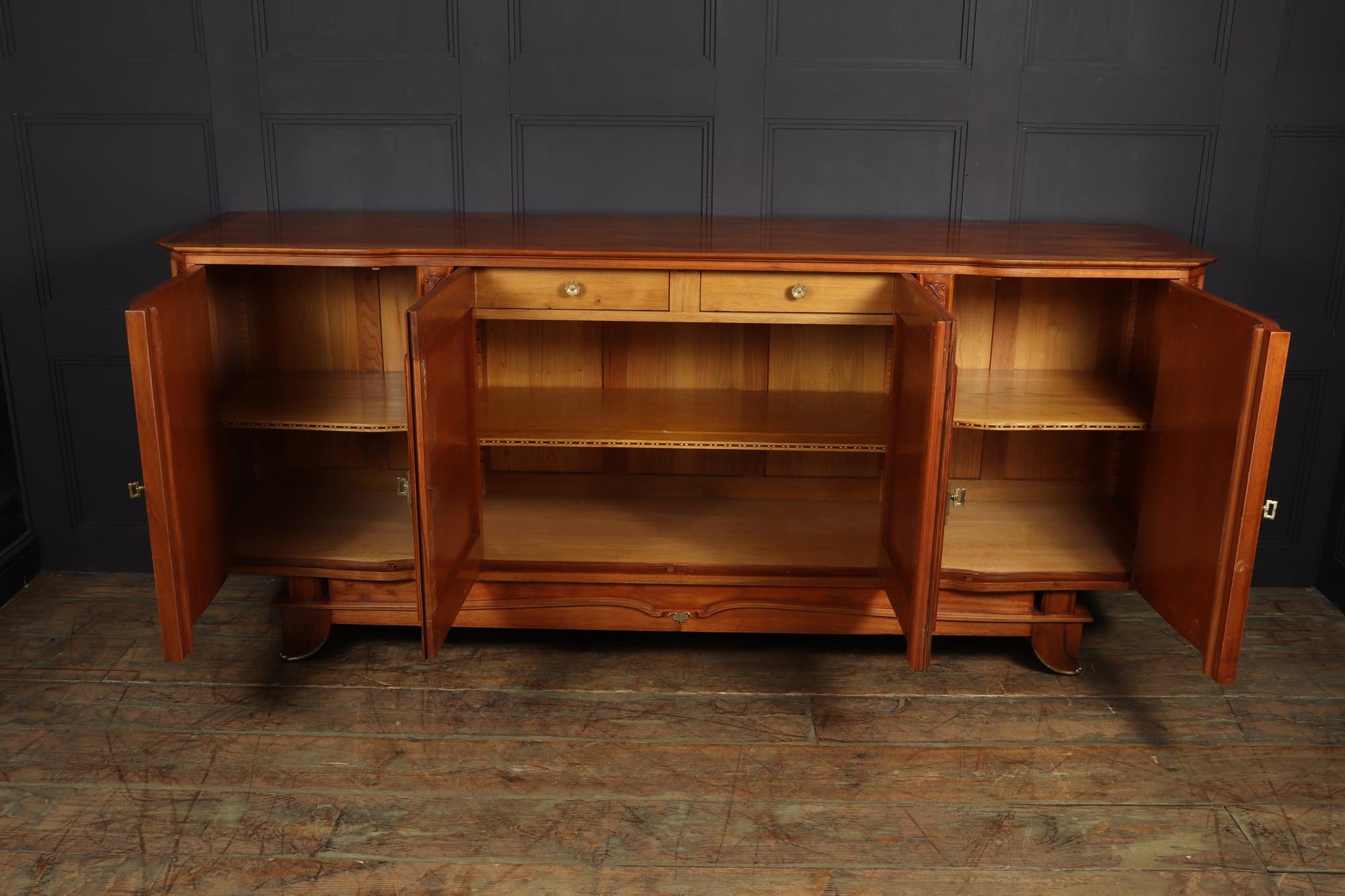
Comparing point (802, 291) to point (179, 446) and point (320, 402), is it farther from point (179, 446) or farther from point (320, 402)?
point (179, 446)

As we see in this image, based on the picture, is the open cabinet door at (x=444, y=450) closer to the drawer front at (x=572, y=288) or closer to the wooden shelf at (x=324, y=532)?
the drawer front at (x=572, y=288)

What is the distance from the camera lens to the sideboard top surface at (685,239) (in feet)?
9.31

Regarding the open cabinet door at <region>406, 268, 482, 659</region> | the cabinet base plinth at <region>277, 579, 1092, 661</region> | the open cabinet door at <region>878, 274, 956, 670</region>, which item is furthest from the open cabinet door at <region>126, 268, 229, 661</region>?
the open cabinet door at <region>878, 274, 956, 670</region>

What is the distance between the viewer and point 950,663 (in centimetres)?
322

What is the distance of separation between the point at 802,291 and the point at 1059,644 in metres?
1.20

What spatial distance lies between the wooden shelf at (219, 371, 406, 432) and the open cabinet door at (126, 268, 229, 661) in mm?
141

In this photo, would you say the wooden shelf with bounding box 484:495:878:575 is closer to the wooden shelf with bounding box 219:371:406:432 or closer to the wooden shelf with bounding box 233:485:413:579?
the wooden shelf with bounding box 233:485:413:579

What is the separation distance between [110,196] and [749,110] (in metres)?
1.89

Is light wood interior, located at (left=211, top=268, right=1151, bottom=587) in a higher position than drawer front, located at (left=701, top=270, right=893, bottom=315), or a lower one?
lower

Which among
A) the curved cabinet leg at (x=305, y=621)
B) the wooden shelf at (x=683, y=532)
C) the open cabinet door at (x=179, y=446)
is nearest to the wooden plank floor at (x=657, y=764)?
the curved cabinet leg at (x=305, y=621)

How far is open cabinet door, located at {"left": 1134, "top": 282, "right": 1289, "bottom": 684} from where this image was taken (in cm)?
242

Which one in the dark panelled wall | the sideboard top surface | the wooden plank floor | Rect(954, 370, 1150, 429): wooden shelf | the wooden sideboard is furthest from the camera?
the dark panelled wall

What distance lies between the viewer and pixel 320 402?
3.14 m

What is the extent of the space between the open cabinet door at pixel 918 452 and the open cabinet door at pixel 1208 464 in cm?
59
